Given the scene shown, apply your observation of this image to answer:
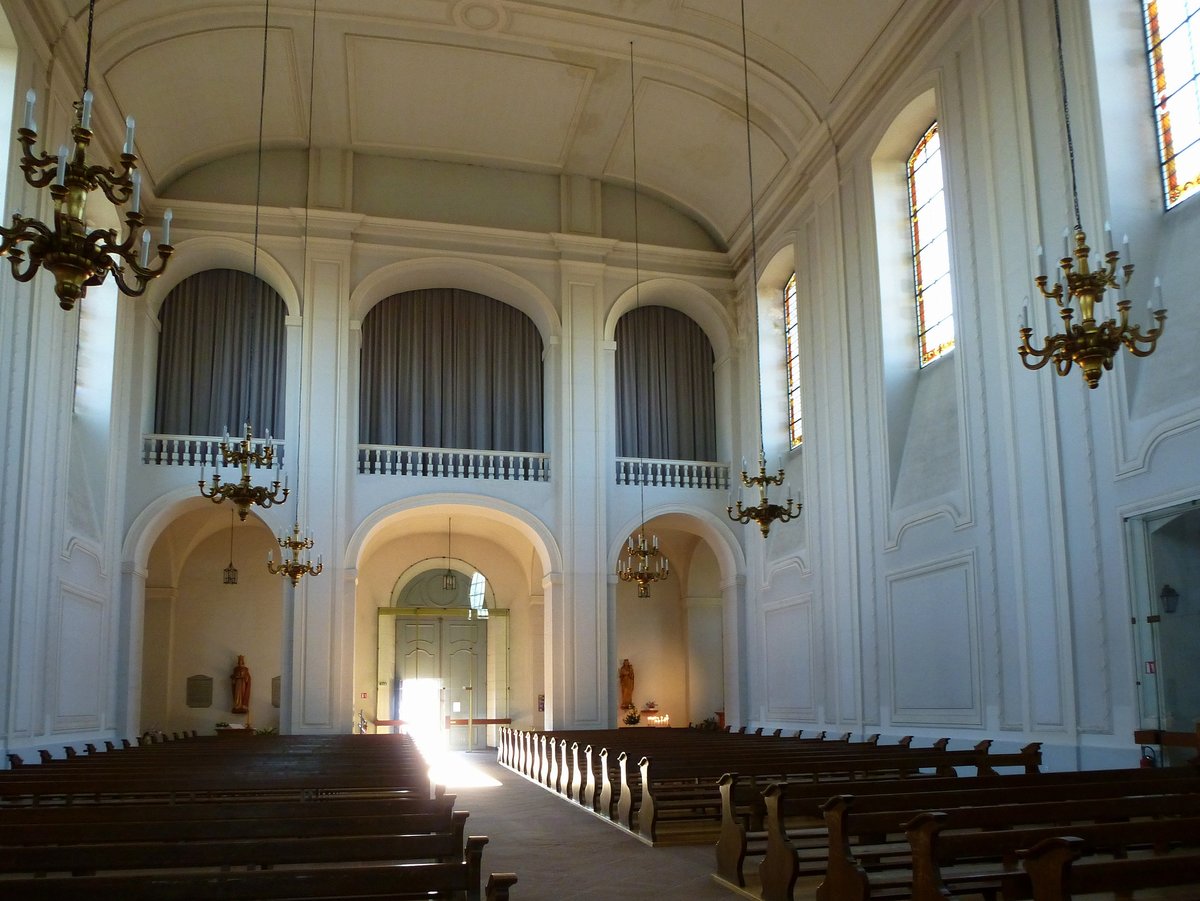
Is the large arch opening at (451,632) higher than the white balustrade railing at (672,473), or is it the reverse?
the white balustrade railing at (672,473)

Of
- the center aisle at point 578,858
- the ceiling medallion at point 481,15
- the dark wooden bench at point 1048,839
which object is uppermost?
the ceiling medallion at point 481,15

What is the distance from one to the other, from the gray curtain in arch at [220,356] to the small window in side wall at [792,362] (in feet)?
27.6

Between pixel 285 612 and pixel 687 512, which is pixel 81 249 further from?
pixel 687 512

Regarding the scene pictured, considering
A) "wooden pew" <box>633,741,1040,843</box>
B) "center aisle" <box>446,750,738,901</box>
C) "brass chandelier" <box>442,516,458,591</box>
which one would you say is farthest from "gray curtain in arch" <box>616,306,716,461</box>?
"wooden pew" <box>633,741,1040,843</box>

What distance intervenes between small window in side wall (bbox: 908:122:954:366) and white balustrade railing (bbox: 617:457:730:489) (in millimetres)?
→ 5761

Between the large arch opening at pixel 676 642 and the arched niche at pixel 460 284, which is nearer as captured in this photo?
the arched niche at pixel 460 284

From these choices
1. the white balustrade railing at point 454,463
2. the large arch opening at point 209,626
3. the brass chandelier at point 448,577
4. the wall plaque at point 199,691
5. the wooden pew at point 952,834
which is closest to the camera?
the wooden pew at point 952,834

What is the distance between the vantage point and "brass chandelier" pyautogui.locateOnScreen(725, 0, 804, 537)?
40.4 feet

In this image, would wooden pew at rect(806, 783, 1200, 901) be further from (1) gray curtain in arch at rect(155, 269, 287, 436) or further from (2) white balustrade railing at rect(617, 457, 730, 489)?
(1) gray curtain in arch at rect(155, 269, 287, 436)

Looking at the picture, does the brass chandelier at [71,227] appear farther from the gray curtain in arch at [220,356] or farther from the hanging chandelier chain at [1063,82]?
the gray curtain in arch at [220,356]

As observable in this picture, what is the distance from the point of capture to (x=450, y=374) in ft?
63.8

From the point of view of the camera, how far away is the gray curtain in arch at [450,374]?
1906 centimetres

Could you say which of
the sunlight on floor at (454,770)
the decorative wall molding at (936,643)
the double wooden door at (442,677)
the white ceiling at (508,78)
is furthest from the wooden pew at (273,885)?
the double wooden door at (442,677)

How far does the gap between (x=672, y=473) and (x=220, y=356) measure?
7.89 meters
